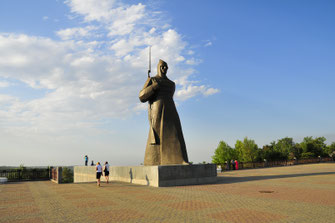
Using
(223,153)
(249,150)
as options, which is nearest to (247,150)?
(249,150)

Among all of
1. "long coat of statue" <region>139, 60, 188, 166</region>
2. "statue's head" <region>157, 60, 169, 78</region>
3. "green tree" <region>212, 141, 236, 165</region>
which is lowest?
"green tree" <region>212, 141, 236, 165</region>

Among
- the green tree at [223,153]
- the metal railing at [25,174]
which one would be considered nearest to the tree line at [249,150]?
the green tree at [223,153]

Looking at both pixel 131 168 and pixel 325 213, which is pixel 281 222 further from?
pixel 131 168

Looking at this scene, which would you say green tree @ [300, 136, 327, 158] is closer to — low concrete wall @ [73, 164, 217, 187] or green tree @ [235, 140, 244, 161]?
green tree @ [235, 140, 244, 161]

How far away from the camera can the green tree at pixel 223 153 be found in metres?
80.9

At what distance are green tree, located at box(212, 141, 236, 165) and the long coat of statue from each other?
66525 mm

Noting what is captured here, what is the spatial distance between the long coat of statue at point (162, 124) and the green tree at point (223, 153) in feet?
218

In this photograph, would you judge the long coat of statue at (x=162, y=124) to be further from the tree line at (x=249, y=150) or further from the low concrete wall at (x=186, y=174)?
the tree line at (x=249, y=150)

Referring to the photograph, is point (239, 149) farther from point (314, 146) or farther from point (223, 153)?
point (314, 146)

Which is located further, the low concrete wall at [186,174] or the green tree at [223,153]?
the green tree at [223,153]

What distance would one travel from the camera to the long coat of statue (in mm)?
16770

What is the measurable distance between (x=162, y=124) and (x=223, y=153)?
68422 mm

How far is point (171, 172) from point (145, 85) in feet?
22.2

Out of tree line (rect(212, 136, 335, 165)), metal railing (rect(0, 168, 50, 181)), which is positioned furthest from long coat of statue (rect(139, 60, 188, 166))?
tree line (rect(212, 136, 335, 165))
